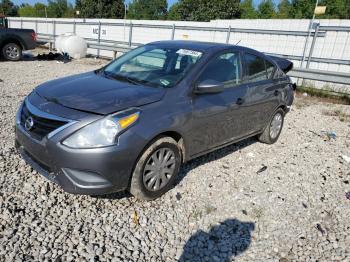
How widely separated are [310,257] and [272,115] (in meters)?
2.83

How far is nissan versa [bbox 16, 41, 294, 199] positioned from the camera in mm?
2898

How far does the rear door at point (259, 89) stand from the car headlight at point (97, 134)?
7.51ft

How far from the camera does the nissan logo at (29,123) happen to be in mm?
3120

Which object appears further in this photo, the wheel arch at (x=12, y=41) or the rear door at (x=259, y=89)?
the wheel arch at (x=12, y=41)

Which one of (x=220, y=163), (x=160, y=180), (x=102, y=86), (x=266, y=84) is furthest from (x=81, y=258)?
(x=266, y=84)

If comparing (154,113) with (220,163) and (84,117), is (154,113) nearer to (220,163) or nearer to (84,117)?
(84,117)

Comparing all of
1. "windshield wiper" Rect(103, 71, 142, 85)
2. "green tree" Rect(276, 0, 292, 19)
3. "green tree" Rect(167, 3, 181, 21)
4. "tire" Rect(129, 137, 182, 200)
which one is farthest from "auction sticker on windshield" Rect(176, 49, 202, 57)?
"green tree" Rect(167, 3, 181, 21)

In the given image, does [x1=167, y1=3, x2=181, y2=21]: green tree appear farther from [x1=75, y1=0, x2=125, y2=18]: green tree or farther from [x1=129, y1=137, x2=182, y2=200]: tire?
[x1=129, y1=137, x2=182, y2=200]: tire

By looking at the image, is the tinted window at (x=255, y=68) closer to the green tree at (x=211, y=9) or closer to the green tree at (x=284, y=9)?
the green tree at (x=211, y=9)

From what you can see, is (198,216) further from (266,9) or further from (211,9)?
(266,9)

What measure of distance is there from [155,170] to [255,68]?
2441mm

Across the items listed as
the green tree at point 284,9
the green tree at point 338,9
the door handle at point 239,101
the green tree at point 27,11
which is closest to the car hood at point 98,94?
the door handle at point 239,101

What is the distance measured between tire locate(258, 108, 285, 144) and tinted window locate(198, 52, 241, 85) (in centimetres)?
143

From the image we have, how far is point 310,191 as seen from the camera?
4.16 meters
